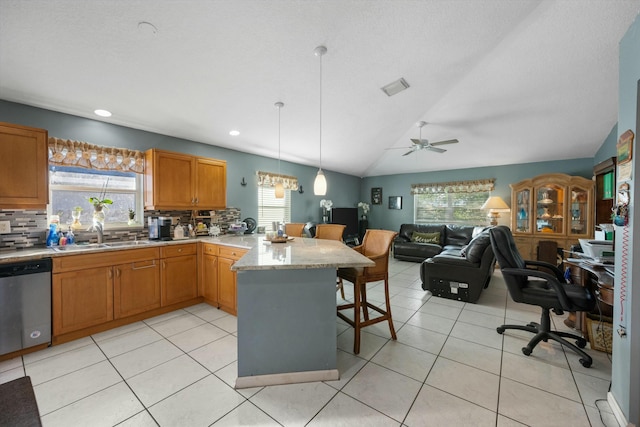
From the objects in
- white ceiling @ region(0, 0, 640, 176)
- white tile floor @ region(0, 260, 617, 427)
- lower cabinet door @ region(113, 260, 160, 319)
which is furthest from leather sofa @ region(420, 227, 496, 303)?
lower cabinet door @ region(113, 260, 160, 319)

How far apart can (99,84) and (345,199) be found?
219 inches

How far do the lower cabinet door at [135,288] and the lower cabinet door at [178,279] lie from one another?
2.9 inches

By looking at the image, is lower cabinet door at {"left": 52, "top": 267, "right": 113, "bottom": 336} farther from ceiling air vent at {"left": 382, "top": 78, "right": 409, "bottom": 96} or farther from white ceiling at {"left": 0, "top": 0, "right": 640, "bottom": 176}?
ceiling air vent at {"left": 382, "top": 78, "right": 409, "bottom": 96}

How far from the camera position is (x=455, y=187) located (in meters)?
6.07

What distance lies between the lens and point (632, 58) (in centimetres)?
141

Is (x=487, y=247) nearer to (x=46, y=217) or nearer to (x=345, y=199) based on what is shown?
(x=345, y=199)

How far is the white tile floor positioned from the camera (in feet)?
5.00

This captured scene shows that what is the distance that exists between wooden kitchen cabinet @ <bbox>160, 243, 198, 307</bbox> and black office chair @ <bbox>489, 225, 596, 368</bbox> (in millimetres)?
3527

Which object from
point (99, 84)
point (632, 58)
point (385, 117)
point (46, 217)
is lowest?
point (46, 217)

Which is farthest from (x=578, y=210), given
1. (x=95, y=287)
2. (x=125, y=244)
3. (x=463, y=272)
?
(x=95, y=287)

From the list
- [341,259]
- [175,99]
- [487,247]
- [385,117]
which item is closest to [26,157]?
[175,99]

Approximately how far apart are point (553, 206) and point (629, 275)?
14.8 feet

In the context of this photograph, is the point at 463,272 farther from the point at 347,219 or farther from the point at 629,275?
the point at 347,219

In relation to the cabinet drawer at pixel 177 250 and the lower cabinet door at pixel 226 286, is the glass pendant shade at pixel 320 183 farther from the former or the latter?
the cabinet drawer at pixel 177 250
